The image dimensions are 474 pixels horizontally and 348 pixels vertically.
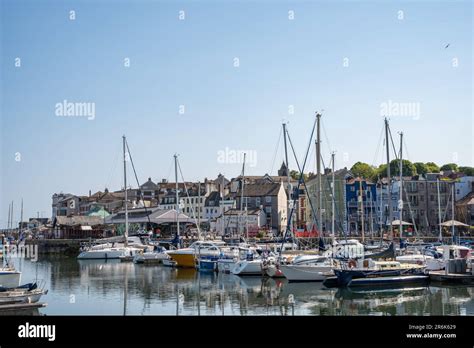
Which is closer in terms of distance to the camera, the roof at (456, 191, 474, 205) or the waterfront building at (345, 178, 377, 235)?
the roof at (456, 191, 474, 205)

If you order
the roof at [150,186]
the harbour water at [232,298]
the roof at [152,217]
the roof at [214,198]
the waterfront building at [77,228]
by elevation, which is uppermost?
the roof at [150,186]

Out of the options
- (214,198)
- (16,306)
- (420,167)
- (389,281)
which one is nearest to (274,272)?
(389,281)

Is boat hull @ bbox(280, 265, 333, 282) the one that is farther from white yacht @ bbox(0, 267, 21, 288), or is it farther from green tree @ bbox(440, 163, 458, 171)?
green tree @ bbox(440, 163, 458, 171)

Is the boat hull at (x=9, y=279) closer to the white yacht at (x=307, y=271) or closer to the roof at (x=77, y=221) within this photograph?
the white yacht at (x=307, y=271)

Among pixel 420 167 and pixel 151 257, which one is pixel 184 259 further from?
pixel 420 167

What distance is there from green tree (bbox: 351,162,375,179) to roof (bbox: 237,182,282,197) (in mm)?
18484

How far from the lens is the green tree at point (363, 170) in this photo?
315 ft

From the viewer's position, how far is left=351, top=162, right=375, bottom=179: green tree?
Result: 315 ft

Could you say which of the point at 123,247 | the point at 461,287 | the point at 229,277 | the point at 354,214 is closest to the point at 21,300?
the point at 229,277

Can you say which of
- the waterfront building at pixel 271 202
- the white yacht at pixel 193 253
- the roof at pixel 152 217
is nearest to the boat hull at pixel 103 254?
the roof at pixel 152 217

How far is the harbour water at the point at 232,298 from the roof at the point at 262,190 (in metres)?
48.9

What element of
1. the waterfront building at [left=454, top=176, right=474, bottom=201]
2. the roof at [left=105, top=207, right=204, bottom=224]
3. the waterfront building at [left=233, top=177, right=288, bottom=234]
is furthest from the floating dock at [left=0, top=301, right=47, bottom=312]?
the waterfront building at [left=233, top=177, right=288, bottom=234]
